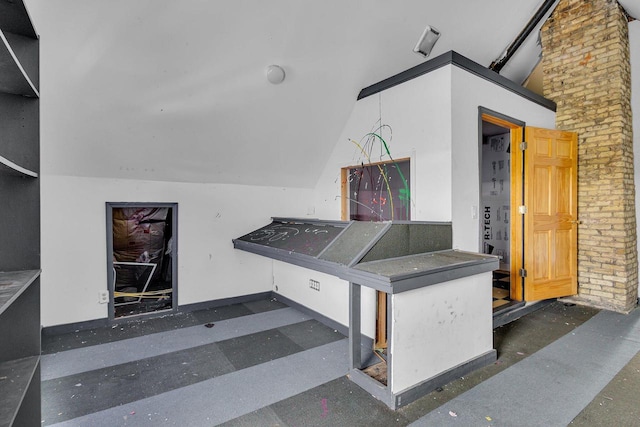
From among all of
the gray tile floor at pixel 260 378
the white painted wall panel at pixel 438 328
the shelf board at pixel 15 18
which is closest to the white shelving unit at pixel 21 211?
the shelf board at pixel 15 18

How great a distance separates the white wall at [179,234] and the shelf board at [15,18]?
192 cm

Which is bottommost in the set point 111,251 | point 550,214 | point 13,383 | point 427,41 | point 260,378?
point 260,378

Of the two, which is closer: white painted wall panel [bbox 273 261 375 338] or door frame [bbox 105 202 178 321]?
white painted wall panel [bbox 273 261 375 338]

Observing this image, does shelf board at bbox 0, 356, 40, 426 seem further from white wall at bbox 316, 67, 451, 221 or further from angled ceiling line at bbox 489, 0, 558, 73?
angled ceiling line at bbox 489, 0, 558, 73

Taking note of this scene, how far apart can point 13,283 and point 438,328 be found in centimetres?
214

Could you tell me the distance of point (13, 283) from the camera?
1.22 m

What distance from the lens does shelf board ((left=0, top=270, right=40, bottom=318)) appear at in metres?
1.04

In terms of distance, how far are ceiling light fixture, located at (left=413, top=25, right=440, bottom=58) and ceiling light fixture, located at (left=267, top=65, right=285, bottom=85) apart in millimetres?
1301

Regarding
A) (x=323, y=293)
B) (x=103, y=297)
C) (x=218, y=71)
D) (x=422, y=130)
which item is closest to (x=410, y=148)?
(x=422, y=130)

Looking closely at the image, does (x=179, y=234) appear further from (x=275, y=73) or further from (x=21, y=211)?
(x=21, y=211)

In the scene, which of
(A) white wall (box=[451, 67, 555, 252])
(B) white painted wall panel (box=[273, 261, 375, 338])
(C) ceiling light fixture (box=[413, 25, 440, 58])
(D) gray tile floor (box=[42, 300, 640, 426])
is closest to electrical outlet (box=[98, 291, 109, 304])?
(D) gray tile floor (box=[42, 300, 640, 426])

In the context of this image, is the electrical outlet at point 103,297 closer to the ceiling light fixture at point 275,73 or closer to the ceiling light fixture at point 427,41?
the ceiling light fixture at point 275,73

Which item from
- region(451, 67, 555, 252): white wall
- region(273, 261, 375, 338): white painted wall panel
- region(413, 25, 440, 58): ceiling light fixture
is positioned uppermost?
region(413, 25, 440, 58): ceiling light fixture

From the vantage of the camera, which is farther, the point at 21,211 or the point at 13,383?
the point at 21,211
